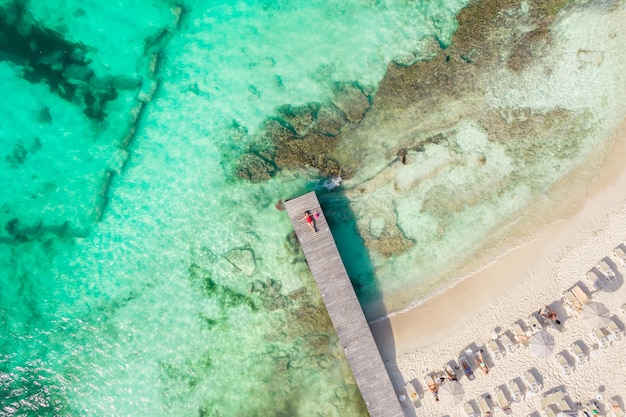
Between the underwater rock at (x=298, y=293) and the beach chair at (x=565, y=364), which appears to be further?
the underwater rock at (x=298, y=293)

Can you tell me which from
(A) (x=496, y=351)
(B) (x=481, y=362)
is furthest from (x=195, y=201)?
(A) (x=496, y=351)

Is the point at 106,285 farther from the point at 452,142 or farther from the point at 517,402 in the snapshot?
the point at 517,402

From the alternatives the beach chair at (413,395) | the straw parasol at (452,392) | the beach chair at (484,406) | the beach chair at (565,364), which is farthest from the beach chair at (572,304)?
the beach chair at (413,395)

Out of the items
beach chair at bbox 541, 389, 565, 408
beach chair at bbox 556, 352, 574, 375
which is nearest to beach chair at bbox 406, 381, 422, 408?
beach chair at bbox 541, 389, 565, 408

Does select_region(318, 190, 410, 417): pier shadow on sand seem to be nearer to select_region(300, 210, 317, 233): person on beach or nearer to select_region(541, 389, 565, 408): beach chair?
select_region(300, 210, 317, 233): person on beach

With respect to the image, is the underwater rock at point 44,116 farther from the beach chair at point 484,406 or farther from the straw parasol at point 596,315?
the straw parasol at point 596,315

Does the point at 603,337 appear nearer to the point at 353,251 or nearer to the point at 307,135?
the point at 353,251
